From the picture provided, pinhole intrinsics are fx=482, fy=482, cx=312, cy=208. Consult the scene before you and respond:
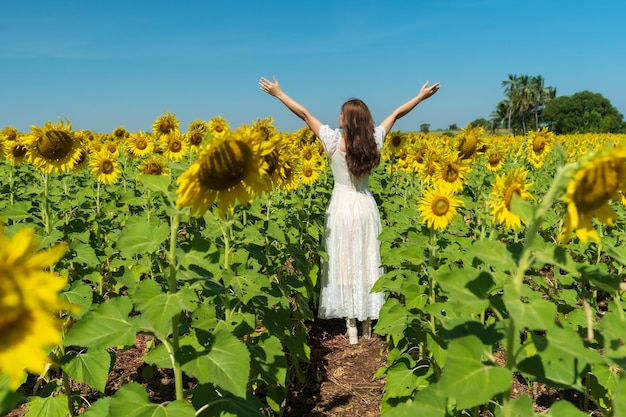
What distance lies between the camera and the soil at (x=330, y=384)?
3.44 m

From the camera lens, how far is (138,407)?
1.53 meters

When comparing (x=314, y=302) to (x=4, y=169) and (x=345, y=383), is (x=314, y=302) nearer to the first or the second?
(x=345, y=383)

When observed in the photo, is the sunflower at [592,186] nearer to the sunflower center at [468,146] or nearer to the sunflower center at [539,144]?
the sunflower center at [468,146]

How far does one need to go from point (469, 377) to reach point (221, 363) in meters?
0.77

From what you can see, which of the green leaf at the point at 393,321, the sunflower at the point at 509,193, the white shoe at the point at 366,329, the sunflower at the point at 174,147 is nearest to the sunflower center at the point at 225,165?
the green leaf at the point at 393,321

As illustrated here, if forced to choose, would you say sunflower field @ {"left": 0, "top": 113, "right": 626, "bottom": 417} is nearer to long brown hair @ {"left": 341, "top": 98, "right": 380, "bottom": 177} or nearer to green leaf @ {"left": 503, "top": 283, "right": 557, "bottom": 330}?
green leaf @ {"left": 503, "top": 283, "right": 557, "bottom": 330}

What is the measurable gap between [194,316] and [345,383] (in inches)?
70.4

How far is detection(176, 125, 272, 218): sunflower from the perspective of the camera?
160 cm

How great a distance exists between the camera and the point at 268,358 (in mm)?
2205

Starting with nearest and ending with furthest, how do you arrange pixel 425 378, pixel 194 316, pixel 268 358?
pixel 268 358 → pixel 194 316 → pixel 425 378

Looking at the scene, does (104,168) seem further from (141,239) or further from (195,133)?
(141,239)

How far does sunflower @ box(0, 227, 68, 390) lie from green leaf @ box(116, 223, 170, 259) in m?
0.72

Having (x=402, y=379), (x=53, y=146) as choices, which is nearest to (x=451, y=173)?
(x=402, y=379)

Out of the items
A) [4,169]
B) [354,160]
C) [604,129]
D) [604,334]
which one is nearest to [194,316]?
[604,334]
